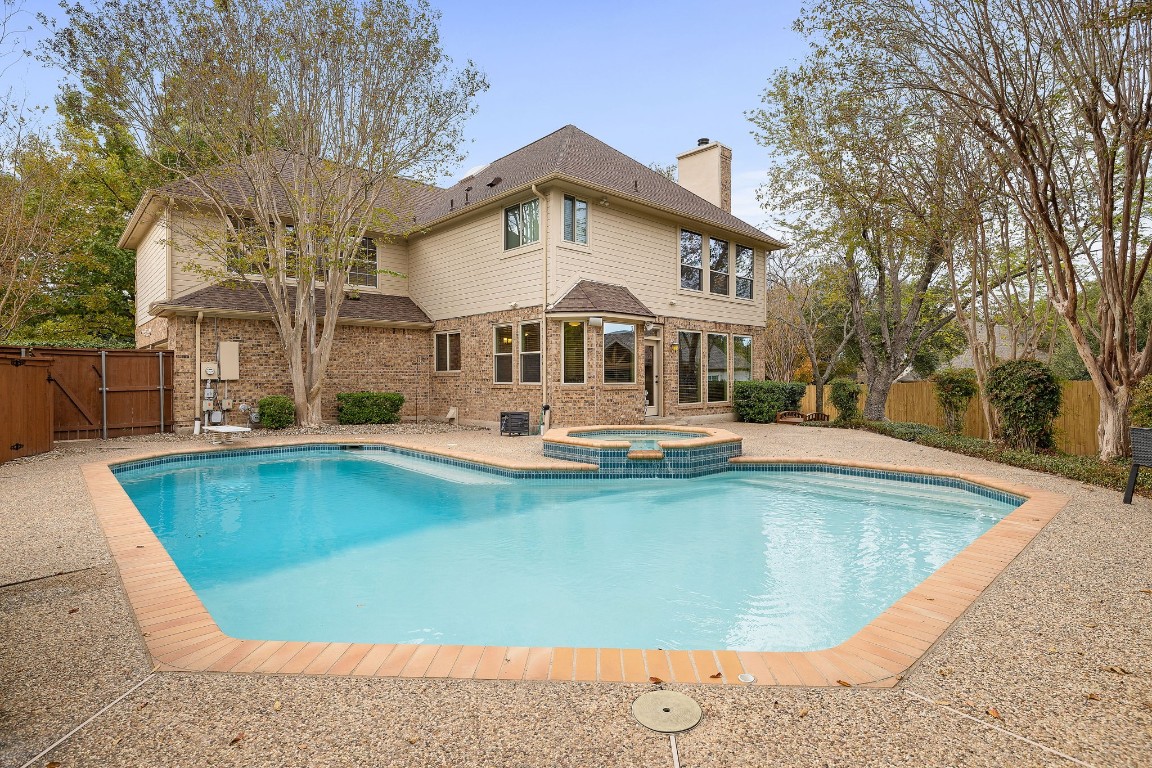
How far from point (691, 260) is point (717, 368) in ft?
10.4

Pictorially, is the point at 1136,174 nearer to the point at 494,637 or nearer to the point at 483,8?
the point at 494,637

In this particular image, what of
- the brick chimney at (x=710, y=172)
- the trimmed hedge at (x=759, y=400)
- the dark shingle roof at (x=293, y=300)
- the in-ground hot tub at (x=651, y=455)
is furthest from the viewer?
the brick chimney at (x=710, y=172)

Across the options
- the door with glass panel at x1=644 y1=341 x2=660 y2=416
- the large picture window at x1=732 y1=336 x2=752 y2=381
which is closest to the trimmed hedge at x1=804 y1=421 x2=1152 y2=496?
the large picture window at x1=732 y1=336 x2=752 y2=381

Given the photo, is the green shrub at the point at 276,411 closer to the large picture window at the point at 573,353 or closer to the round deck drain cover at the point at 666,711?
the large picture window at the point at 573,353

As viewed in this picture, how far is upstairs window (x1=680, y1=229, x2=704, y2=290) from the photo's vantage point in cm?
1555

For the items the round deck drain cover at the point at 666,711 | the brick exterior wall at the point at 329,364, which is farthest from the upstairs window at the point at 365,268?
the round deck drain cover at the point at 666,711

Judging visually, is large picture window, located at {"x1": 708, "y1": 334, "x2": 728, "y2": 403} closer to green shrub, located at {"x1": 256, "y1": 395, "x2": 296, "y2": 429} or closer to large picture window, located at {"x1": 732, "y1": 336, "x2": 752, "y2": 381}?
large picture window, located at {"x1": 732, "y1": 336, "x2": 752, "y2": 381}

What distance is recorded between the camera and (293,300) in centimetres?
1409

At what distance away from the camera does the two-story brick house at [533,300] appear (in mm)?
12617

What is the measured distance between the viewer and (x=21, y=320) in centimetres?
1853

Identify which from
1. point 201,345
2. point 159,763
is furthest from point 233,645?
point 201,345

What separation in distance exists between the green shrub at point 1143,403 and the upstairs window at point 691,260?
9330 mm

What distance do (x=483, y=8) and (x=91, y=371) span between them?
36.3 feet

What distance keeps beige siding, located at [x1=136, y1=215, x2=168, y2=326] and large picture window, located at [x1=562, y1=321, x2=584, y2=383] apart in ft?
29.7
